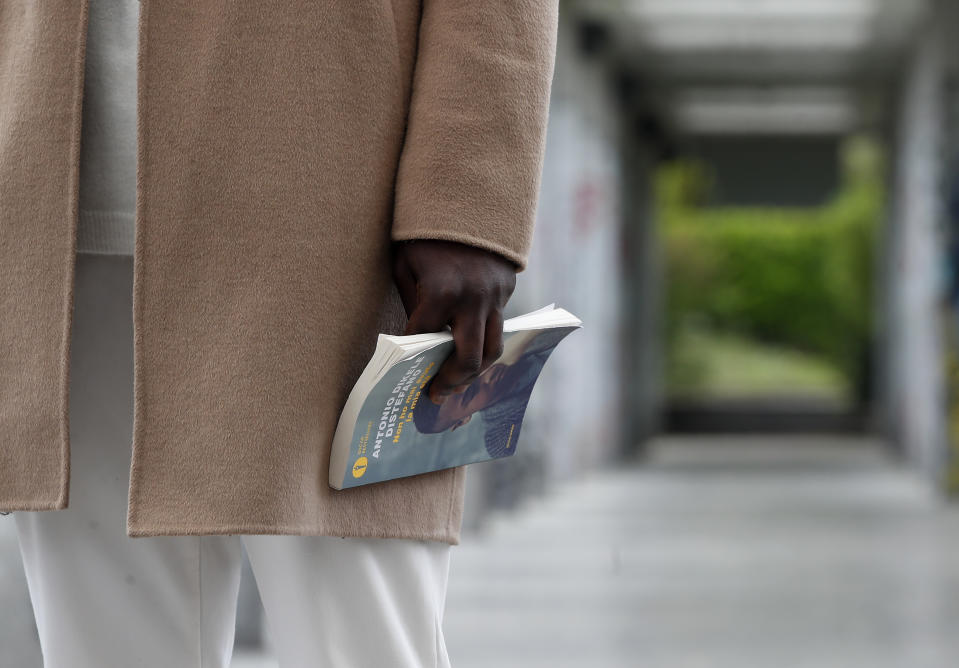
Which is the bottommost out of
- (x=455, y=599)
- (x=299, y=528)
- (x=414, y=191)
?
(x=455, y=599)

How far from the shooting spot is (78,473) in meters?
1.26

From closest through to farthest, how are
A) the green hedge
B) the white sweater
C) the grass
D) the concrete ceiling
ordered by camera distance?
1. the white sweater
2. the concrete ceiling
3. the grass
4. the green hedge

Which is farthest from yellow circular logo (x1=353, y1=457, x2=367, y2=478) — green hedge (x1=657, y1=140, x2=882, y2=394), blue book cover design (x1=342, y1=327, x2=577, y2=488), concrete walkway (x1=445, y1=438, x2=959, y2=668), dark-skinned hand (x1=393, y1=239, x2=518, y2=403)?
green hedge (x1=657, y1=140, x2=882, y2=394)

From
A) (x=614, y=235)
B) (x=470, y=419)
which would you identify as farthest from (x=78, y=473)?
(x=614, y=235)

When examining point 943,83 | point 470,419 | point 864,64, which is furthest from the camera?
point 864,64

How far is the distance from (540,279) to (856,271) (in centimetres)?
1886

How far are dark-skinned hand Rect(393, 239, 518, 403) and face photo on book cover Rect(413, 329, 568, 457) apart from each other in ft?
0.15

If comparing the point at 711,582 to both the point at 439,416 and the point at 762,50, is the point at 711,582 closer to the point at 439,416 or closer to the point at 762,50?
the point at 439,416

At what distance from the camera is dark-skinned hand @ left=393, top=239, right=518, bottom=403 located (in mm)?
1139

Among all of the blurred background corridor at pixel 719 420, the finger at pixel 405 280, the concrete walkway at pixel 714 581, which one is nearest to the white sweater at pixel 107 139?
the finger at pixel 405 280

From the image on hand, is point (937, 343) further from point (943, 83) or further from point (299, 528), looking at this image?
point (299, 528)

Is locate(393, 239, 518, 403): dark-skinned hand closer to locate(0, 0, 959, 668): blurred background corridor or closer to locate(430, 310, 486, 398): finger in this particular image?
locate(430, 310, 486, 398): finger

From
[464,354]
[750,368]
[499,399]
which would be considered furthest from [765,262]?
[464,354]

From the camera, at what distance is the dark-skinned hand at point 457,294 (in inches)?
44.8
